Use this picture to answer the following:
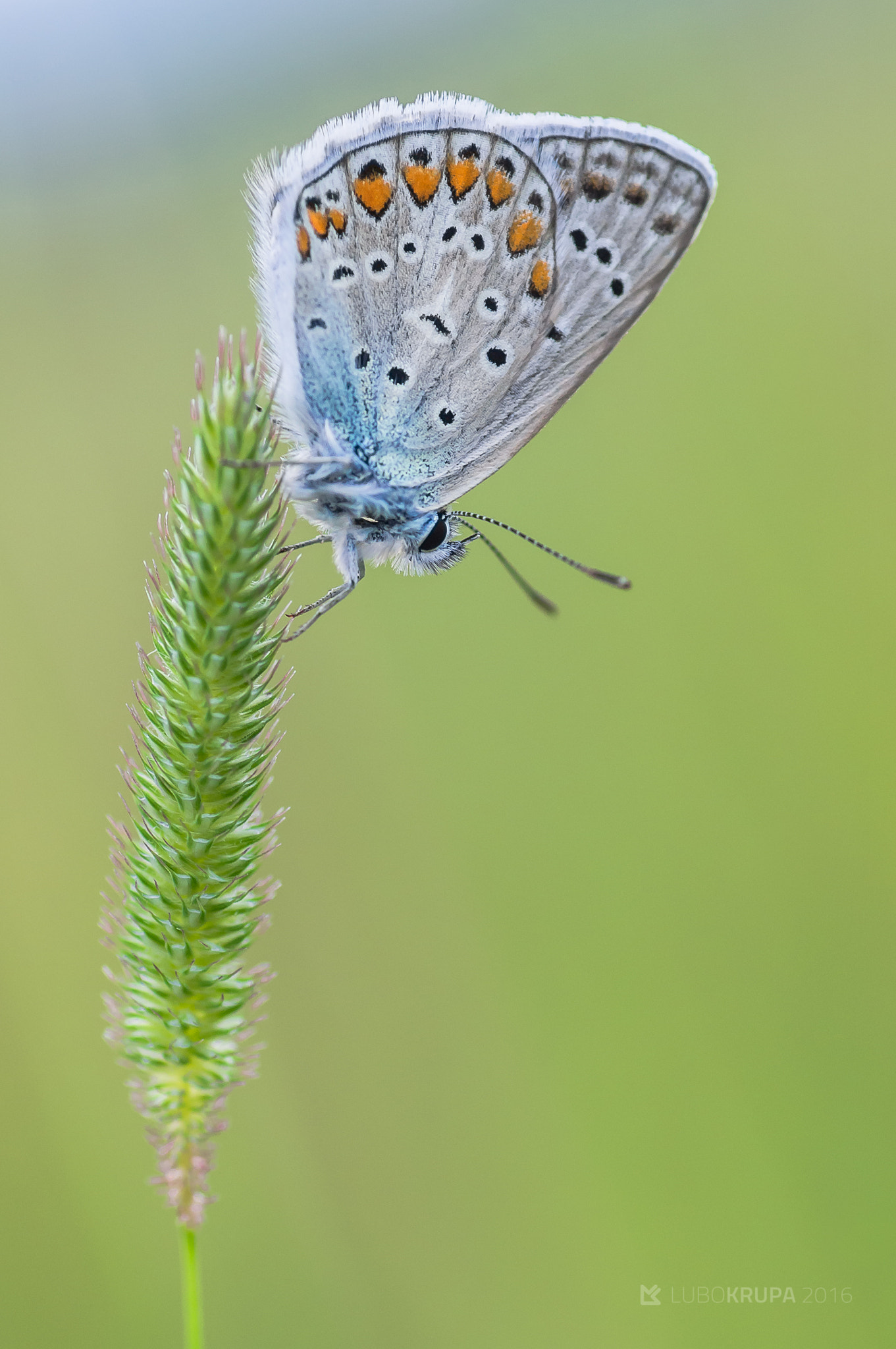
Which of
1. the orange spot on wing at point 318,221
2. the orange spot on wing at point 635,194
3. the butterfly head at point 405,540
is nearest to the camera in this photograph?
the orange spot on wing at point 635,194

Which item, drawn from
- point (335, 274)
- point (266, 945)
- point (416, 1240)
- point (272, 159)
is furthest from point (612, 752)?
point (272, 159)

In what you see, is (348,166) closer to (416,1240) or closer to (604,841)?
(604,841)

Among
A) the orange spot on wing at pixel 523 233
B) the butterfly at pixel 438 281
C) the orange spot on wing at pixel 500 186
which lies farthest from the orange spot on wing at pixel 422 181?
the orange spot on wing at pixel 523 233

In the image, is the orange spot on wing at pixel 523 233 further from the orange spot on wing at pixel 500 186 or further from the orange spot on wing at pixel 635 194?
the orange spot on wing at pixel 635 194

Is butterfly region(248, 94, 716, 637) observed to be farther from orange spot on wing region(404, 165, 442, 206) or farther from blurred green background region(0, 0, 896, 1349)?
blurred green background region(0, 0, 896, 1349)

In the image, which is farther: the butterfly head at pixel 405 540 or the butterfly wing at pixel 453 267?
the butterfly head at pixel 405 540

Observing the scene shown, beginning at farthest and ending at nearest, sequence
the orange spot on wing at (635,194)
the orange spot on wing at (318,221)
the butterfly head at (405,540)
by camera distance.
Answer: the butterfly head at (405,540)
the orange spot on wing at (318,221)
the orange spot on wing at (635,194)

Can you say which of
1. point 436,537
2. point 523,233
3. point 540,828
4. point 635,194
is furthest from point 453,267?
point 540,828

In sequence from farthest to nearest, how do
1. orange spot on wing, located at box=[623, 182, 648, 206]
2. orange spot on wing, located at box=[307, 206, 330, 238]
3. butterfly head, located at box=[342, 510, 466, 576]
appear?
butterfly head, located at box=[342, 510, 466, 576] → orange spot on wing, located at box=[307, 206, 330, 238] → orange spot on wing, located at box=[623, 182, 648, 206]

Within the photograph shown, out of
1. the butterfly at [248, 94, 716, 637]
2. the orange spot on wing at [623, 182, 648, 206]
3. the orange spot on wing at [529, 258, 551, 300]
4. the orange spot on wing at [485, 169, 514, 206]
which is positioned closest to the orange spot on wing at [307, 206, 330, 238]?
the butterfly at [248, 94, 716, 637]
